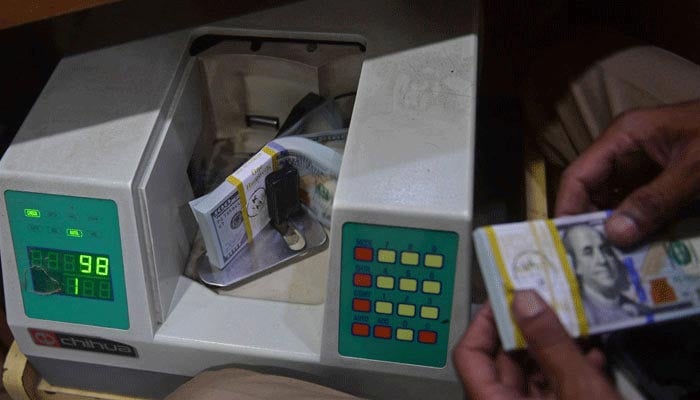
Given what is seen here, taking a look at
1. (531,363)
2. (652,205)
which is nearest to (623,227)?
(652,205)

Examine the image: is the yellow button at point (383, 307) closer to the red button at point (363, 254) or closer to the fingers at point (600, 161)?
the red button at point (363, 254)

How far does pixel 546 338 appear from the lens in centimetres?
54

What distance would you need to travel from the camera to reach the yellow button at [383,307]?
2.24 feet

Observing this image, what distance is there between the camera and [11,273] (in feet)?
2.40

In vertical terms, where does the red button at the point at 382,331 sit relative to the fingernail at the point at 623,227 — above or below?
below

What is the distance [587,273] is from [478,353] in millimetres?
111

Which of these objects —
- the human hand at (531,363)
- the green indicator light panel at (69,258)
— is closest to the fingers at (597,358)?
the human hand at (531,363)

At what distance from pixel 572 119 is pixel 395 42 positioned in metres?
0.26

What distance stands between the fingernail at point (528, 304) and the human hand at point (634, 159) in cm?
9

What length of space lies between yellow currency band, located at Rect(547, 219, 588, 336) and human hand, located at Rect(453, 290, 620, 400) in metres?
0.03

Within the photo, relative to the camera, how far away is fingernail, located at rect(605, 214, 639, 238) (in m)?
0.59

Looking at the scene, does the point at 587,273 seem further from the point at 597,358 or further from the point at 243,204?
the point at 243,204

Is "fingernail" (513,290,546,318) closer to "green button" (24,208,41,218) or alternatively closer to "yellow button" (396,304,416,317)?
"yellow button" (396,304,416,317)

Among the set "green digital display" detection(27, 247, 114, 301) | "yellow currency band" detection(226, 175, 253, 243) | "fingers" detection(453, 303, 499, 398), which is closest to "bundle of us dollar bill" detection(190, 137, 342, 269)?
"yellow currency band" detection(226, 175, 253, 243)
